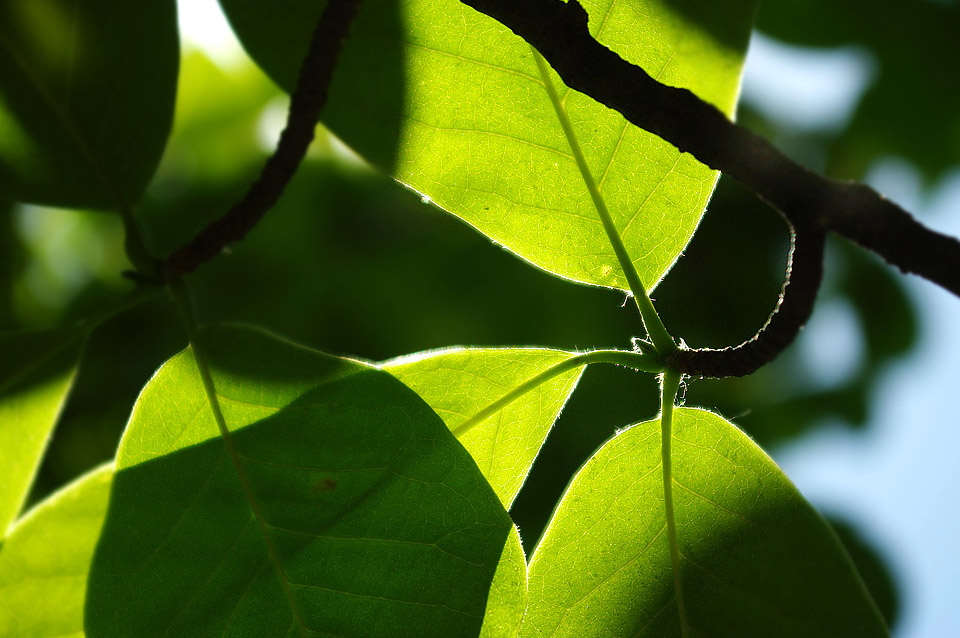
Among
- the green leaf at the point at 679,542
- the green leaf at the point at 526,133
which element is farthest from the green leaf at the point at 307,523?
the green leaf at the point at 526,133

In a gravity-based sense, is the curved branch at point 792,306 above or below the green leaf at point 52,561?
above

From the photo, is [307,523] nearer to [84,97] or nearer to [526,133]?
[526,133]

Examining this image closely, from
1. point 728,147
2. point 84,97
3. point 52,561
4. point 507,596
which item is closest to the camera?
point 728,147

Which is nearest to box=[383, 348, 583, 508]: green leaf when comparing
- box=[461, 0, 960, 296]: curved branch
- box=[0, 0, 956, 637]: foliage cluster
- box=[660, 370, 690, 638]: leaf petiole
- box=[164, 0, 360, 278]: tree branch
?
box=[0, 0, 956, 637]: foliage cluster

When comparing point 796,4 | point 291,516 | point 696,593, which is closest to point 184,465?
point 291,516

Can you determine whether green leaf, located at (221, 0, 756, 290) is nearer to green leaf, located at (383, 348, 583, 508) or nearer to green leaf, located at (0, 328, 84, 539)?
green leaf, located at (383, 348, 583, 508)

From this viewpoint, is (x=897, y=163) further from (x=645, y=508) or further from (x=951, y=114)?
(x=645, y=508)

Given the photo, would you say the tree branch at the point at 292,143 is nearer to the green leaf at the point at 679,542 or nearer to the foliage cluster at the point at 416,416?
the foliage cluster at the point at 416,416

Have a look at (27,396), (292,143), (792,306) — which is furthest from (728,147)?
(27,396)
